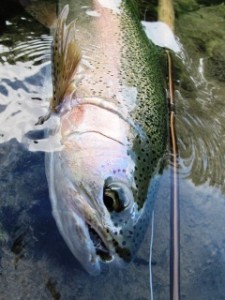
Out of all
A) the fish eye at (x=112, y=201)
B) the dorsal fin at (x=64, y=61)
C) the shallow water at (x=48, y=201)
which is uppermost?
the dorsal fin at (x=64, y=61)

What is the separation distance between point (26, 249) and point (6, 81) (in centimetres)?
108

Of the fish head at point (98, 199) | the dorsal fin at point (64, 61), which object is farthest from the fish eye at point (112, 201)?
the dorsal fin at point (64, 61)

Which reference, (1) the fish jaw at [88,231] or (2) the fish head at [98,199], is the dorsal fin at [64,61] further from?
(1) the fish jaw at [88,231]

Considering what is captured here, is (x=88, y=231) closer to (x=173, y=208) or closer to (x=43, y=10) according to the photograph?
(x=173, y=208)

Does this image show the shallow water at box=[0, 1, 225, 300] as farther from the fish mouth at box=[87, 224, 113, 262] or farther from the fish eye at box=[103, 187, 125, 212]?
the fish eye at box=[103, 187, 125, 212]

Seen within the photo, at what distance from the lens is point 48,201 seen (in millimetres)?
2238

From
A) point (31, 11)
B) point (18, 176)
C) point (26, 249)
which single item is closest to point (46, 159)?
point (18, 176)

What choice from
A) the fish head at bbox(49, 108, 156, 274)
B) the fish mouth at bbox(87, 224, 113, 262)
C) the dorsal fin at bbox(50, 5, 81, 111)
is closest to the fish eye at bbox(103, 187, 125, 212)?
the fish head at bbox(49, 108, 156, 274)

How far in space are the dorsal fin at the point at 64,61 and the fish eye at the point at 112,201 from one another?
0.61 m

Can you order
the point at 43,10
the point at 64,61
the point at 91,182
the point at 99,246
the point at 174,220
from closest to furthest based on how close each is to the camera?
the point at 99,246
the point at 91,182
the point at 174,220
the point at 64,61
the point at 43,10

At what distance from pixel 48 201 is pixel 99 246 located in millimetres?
358

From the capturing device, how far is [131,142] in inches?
91.7

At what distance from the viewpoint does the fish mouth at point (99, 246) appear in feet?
6.60

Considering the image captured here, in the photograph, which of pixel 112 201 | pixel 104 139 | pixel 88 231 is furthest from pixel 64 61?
pixel 88 231
